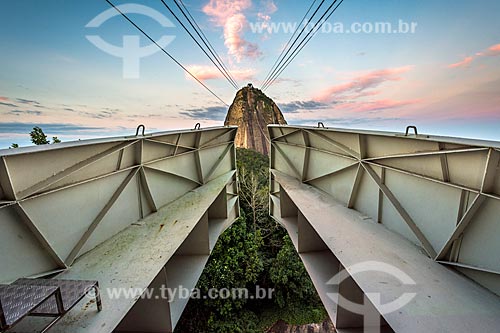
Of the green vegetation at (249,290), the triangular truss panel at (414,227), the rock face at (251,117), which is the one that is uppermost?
the rock face at (251,117)

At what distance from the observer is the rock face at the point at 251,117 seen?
94.8 ft

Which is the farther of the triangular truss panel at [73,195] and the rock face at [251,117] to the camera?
the rock face at [251,117]

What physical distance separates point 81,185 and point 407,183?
3.53m

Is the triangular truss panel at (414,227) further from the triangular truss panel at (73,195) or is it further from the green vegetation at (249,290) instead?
the green vegetation at (249,290)

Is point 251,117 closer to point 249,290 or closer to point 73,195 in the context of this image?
point 249,290

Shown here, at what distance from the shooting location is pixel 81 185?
7.46ft

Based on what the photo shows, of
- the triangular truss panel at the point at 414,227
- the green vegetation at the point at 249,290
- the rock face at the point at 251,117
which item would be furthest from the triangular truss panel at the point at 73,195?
the rock face at the point at 251,117

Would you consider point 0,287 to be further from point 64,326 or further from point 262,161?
point 262,161

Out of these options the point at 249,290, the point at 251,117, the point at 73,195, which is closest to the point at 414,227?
the point at 73,195

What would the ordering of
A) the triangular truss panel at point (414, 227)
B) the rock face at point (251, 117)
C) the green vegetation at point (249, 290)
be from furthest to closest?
the rock face at point (251, 117) → the green vegetation at point (249, 290) → the triangular truss panel at point (414, 227)

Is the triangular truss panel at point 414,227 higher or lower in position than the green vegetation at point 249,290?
higher

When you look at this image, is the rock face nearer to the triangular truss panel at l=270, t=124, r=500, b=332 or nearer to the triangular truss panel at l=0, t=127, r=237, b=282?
the triangular truss panel at l=270, t=124, r=500, b=332

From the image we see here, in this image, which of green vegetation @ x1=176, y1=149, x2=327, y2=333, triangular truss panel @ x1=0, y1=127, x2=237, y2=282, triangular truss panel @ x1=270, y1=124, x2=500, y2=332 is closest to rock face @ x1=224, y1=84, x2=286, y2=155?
green vegetation @ x1=176, y1=149, x2=327, y2=333

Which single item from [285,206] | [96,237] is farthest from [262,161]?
[96,237]
